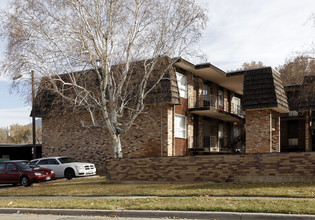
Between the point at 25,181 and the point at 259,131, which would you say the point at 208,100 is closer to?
the point at 259,131

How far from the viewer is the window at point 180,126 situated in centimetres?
2762

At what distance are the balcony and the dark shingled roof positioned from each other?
3.33 m

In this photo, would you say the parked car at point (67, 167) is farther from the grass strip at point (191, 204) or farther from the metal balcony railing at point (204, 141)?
the grass strip at point (191, 204)

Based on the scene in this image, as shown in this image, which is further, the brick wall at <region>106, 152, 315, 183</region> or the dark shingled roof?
the dark shingled roof

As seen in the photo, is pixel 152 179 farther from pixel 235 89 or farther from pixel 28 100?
pixel 235 89

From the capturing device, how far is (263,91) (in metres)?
25.6

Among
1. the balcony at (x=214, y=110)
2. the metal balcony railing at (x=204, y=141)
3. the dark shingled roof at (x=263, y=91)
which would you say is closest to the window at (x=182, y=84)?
the balcony at (x=214, y=110)

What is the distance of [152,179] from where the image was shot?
736 inches

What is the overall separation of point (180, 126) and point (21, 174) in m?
11.1

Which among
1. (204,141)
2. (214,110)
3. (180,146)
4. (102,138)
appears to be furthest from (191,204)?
(204,141)

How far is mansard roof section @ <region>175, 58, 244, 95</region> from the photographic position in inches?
1073

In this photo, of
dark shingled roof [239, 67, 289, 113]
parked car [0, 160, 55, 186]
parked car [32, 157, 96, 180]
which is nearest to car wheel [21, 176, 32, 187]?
parked car [0, 160, 55, 186]

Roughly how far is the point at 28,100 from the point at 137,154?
376 inches

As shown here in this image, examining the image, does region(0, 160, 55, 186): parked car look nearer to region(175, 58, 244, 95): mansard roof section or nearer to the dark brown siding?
the dark brown siding
